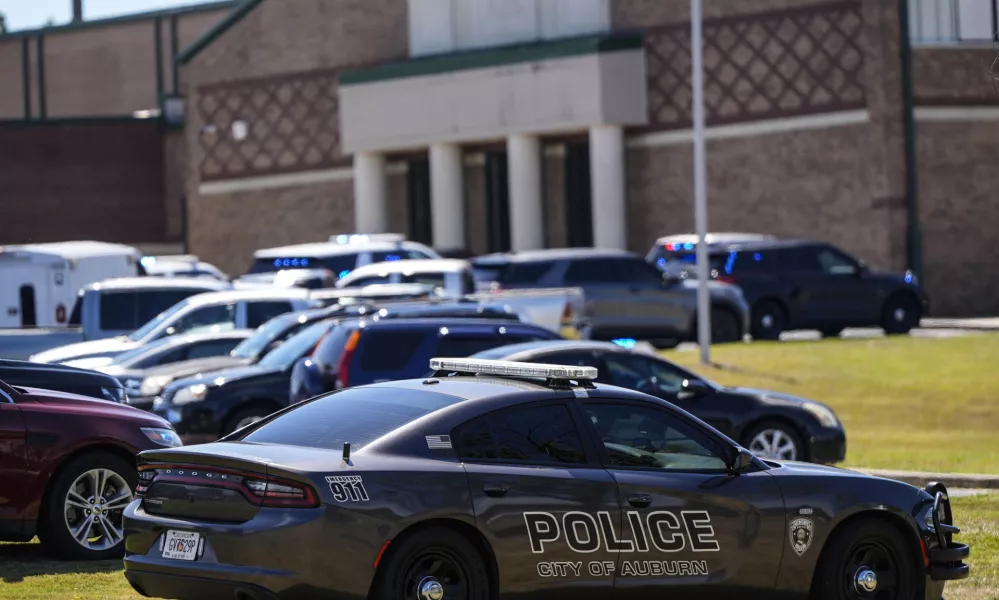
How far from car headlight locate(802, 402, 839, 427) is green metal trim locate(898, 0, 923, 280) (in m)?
23.1

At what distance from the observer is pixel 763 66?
135 ft

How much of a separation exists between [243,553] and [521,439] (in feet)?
5.32

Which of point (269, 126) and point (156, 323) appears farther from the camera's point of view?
point (269, 126)

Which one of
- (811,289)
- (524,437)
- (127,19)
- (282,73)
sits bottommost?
(524,437)

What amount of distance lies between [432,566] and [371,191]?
40.8 m

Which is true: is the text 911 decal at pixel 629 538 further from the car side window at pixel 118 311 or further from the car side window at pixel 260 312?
the car side window at pixel 118 311

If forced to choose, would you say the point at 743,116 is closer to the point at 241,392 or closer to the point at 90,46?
the point at 241,392

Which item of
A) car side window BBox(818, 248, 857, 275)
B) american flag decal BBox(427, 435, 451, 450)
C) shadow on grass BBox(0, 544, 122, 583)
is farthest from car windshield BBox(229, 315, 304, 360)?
car side window BBox(818, 248, 857, 275)

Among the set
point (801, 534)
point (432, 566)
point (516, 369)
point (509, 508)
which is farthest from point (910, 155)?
point (432, 566)

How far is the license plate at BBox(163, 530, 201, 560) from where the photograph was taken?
807cm

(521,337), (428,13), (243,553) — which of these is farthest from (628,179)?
(243,553)

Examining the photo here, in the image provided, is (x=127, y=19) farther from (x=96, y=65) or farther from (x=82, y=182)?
(x=82, y=182)

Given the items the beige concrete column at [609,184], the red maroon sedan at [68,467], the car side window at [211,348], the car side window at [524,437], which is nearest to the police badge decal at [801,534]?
the car side window at [524,437]

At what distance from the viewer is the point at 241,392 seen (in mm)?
17844
